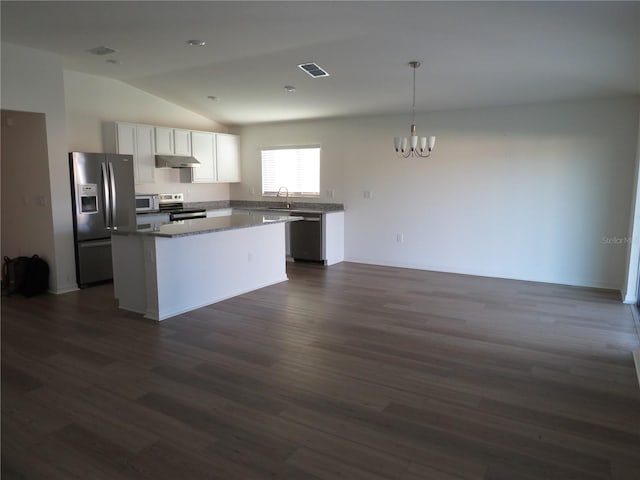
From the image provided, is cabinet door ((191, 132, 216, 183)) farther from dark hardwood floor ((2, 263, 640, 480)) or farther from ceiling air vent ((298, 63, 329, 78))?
dark hardwood floor ((2, 263, 640, 480))

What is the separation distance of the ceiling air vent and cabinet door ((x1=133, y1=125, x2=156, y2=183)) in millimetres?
2902

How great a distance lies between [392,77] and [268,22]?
1896 millimetres

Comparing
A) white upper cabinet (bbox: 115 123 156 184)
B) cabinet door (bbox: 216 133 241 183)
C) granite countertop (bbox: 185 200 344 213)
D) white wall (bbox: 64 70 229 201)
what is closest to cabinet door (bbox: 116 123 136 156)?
white upper cabinet (bbox: 115 123 156 184)

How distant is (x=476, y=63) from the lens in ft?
15.2

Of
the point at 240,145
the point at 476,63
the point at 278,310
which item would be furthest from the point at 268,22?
the point at 240,145

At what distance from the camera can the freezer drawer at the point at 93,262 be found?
564cm

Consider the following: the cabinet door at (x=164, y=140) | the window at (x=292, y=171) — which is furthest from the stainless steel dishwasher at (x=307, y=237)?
→ the cabinet door at (x=164, y=140)

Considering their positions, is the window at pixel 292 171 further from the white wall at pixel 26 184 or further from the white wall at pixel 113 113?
the white wall at pixel 26 184

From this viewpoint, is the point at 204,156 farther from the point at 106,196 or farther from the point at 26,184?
the point at 26,184

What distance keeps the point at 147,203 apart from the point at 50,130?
67.2 inches

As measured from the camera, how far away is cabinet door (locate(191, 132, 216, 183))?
7.59m

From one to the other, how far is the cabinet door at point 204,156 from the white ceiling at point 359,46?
1.22 m

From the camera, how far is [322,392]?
2973mm

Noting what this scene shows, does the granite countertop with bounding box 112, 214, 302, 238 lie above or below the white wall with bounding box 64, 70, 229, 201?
below
